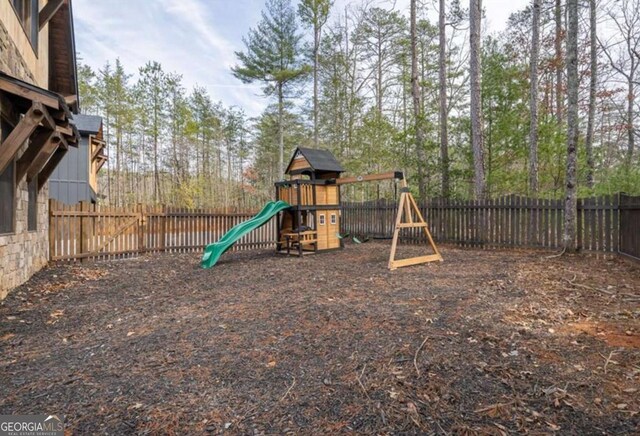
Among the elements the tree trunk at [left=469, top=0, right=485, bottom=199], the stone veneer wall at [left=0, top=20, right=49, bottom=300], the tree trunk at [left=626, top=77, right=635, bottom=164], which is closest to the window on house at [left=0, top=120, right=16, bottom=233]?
the stone veneer wall at [left=0, top=20, right=49, bottom=300]

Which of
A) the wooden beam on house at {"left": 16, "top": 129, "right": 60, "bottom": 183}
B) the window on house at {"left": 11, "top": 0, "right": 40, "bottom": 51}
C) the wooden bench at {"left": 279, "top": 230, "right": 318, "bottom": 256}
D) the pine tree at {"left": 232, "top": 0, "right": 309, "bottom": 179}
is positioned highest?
the pine tree at {"left": 232, "top": 0, "right": 309, "bottom": 179}

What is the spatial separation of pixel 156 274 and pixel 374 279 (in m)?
4.36

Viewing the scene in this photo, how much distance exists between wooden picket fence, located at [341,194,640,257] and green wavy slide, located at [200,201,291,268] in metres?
4.65

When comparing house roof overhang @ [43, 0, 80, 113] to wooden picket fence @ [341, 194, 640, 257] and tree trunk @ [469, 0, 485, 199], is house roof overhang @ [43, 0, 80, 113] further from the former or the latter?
tree trunk @ [469, 0, 485, 199]

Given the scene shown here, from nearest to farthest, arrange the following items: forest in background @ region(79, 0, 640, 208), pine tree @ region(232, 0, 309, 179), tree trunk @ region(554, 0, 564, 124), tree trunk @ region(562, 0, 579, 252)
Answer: tree trunk @ region(562, 0, 579, 252)
forest in background @ region(79, 0, 640, 208)
tree trunk @ region(554, 0, 564, 124)
pine tree @ region(232, 0, 309, 179)

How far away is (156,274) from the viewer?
6.61m

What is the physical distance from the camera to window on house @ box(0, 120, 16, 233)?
442cm

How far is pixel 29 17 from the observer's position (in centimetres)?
570

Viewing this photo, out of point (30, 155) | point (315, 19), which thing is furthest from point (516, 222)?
point (315, 19)

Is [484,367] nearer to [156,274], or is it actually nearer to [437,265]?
[437,265]

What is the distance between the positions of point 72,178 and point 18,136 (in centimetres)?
1118

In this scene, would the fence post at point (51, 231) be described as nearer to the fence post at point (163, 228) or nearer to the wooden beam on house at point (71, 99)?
the fence post at point (163, 228)

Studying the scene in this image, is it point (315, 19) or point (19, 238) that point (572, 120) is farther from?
point (315, 19)

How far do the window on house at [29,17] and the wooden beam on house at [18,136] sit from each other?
2.28 m
